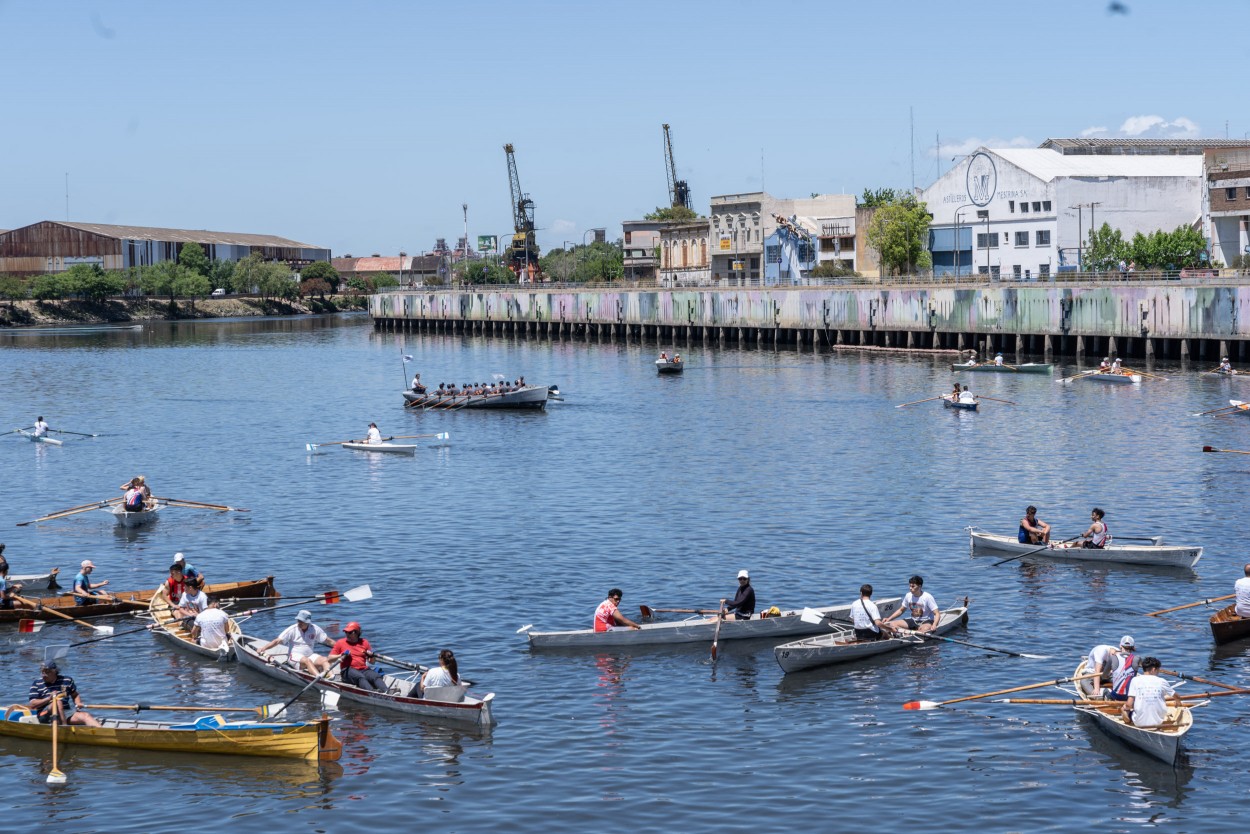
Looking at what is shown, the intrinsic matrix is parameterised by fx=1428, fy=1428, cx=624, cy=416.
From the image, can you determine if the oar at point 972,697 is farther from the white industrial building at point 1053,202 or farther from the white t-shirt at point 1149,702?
the white industrial building at point 1053,202

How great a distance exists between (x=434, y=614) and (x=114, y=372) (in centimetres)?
10548

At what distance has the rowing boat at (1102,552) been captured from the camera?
43.0 m

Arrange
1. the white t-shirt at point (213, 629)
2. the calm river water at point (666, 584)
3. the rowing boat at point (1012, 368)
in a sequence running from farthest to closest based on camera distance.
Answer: the rowing boat at point (1012, 368) → the white t-shirt at point (213, 629) → the calm river water at point (666, 584)

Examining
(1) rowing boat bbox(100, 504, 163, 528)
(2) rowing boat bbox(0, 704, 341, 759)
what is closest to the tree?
(1) rowing boat bbox(100, 504, 163, 528)

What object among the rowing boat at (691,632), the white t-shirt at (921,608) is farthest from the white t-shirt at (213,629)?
the white t-shirt at (921,608)

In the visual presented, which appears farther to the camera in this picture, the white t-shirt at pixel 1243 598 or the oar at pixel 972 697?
the white t-shirt at pixel 1243 598

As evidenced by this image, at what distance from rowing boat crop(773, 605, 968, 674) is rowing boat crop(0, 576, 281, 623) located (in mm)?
15643

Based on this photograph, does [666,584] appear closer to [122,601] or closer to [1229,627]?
[122,601]

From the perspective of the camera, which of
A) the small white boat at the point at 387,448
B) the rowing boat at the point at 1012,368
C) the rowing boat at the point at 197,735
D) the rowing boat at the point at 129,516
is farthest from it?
the rowing boat at the point at 1012,368

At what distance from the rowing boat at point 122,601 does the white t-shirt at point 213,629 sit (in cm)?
450

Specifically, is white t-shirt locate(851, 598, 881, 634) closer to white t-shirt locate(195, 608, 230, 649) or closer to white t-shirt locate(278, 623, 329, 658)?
white t-shirt locate(278, 623, 329, 658)

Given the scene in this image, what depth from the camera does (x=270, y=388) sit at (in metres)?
118

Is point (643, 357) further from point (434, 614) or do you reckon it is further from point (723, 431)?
point (434, 614)

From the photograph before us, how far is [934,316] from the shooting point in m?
130
